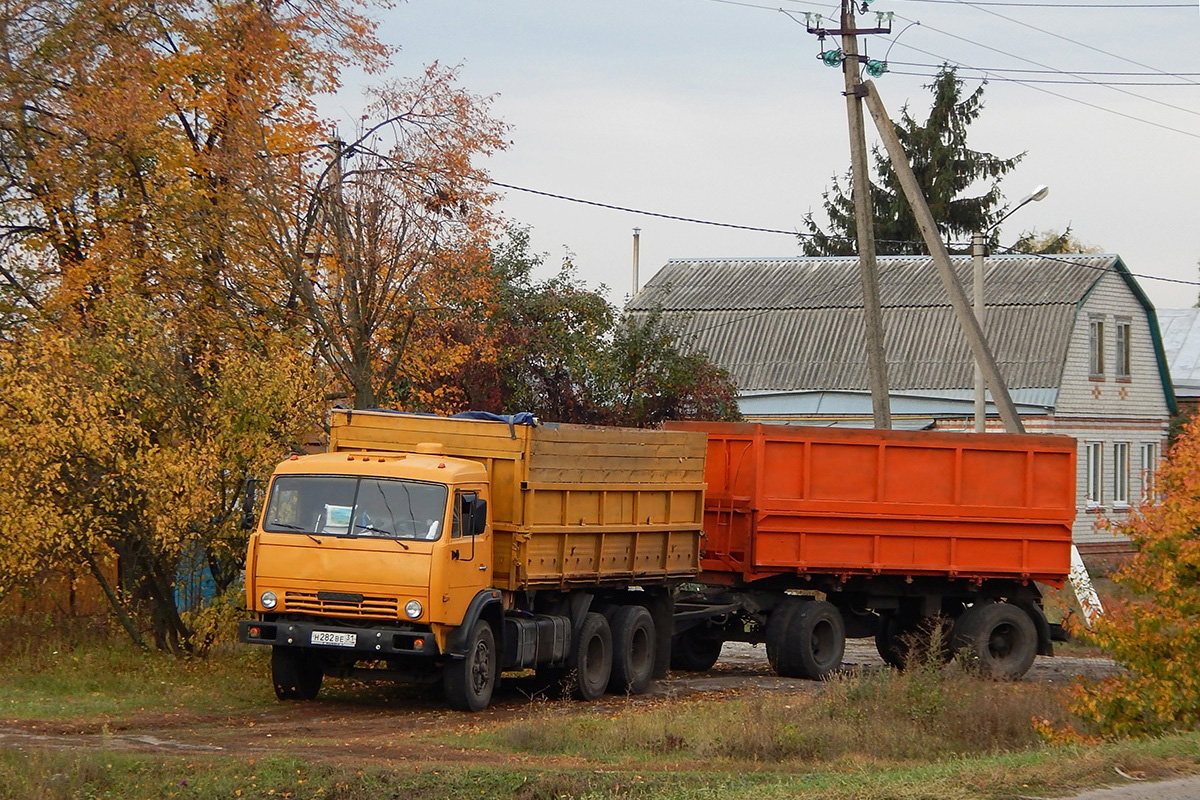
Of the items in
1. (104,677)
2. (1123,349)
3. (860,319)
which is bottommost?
(104,677)

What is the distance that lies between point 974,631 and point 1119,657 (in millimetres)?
6011

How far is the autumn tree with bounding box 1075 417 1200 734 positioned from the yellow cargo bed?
17.6 ft

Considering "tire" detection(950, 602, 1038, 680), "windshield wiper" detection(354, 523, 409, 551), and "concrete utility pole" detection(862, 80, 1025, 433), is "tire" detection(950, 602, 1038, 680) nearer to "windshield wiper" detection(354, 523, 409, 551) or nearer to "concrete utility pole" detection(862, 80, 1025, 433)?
"concrete utility pole" detection(862, 80, 1025, 433)

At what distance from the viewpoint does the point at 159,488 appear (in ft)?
56.1

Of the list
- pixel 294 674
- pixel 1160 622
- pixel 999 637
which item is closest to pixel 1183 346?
pixel 999 637

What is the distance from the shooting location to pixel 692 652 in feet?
70.5

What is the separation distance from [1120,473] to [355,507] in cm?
3394

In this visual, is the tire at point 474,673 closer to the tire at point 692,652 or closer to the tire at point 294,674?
the tire at point 294,674

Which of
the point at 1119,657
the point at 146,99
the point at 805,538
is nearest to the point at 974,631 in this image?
the point at 805,538

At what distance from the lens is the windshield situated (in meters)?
15.1

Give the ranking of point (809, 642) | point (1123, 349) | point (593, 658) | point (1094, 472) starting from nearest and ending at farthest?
1. point (593, 658)
2. point (809, 642)
3. point (1094, 472)
4. point (1123, 349)

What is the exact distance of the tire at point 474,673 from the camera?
1528 centimetres

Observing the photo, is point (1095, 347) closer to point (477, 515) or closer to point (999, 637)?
point (999, 637)

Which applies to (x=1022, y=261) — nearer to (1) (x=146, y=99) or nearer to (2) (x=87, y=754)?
(1) (x=146, y=99)
